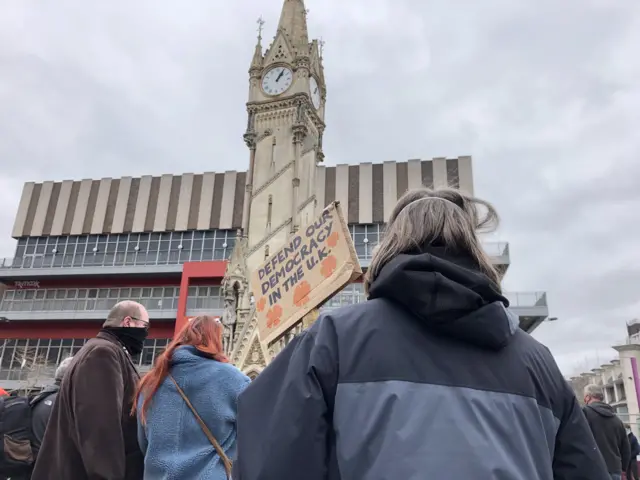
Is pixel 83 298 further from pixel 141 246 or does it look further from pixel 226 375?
pixel 226 375

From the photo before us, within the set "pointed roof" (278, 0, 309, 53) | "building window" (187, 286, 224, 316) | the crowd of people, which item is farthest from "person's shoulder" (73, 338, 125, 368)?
"building window" (187, 286, 224, 316)

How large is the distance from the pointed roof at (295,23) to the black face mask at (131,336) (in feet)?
76.3

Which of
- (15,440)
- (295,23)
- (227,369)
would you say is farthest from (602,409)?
(295,23)

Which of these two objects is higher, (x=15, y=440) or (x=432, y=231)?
(x=432, y=231)

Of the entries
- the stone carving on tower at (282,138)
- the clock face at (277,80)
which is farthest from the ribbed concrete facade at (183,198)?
the clock face at (277,80)

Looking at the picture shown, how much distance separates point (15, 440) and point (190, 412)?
2.29 m

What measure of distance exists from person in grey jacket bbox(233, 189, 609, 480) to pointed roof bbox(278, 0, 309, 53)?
82.8 feet

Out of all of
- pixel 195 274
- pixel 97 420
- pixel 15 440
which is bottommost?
pixel 15 440

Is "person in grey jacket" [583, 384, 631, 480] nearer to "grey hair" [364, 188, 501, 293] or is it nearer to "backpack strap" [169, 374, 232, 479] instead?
"backpack strap" [169, 374, 232, 479]

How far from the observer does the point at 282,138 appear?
24.1 metres

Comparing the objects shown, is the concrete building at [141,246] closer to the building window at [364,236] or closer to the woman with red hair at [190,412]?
the building window at [364,236]

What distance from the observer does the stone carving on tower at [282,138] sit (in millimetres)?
22797

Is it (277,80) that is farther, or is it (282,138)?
(277,80)

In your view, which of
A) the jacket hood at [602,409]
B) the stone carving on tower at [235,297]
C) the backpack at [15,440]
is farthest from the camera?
the stone carving on tower at [235,297]
